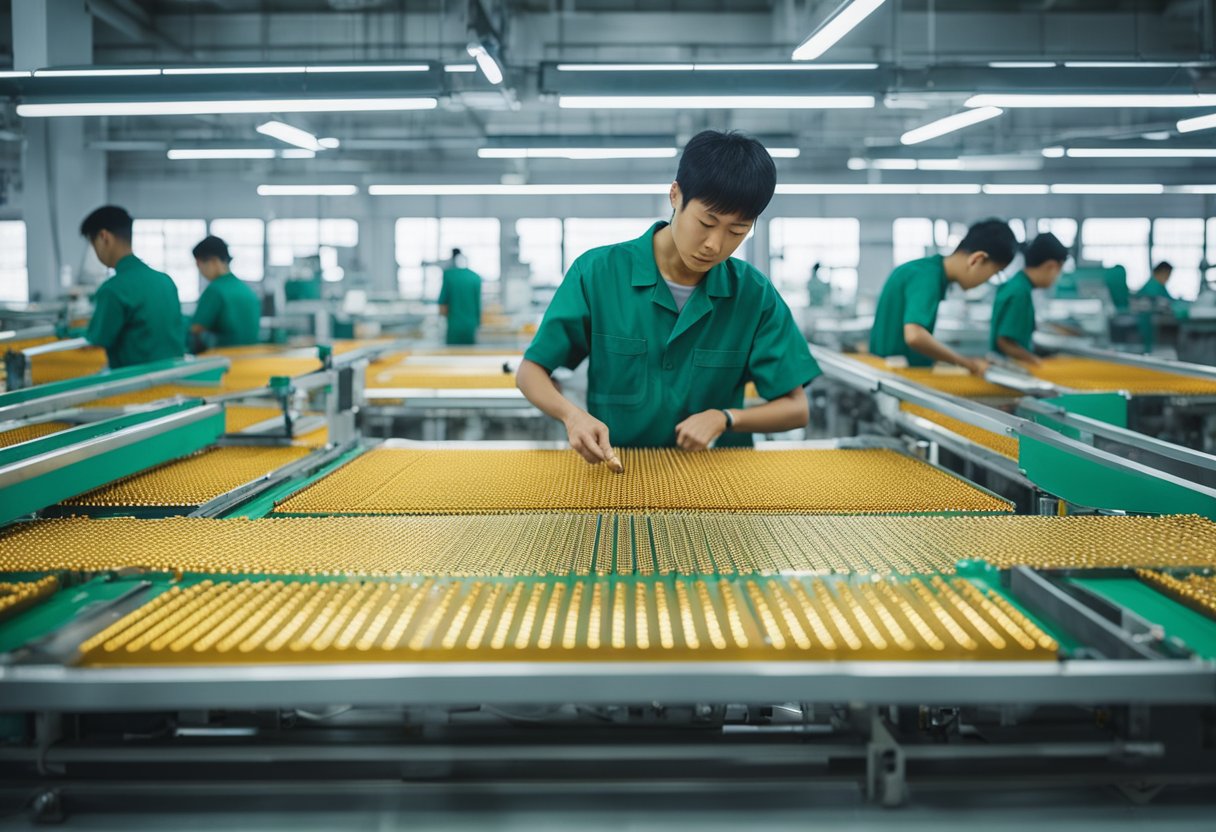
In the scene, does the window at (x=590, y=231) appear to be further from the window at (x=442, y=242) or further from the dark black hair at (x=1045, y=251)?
the dark black hair at (x=1045, y=251)

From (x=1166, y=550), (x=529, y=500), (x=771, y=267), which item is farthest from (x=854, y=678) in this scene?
(x=771, y=267)

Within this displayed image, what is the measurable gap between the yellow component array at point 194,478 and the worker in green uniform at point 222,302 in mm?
3405

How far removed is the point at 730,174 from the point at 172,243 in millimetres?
19248

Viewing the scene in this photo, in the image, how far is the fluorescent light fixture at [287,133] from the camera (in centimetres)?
605

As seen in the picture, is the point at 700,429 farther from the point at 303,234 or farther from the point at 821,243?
the point at 303,234

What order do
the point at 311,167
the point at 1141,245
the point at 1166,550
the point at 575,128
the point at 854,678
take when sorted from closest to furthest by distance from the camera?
the point at 854,678, the point at 1166,550, the point at 311,167, the point at 575,128, the point at 1141,245

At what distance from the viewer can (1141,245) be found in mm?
18453

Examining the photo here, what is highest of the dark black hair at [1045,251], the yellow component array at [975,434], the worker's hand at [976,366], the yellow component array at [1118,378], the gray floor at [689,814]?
the dark black hair at [1045,251]

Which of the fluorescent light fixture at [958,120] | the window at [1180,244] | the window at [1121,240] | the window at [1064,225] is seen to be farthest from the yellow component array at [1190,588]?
the window at [1180,244]

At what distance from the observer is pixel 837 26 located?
3918 millimetres

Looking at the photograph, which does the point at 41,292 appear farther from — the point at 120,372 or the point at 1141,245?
the point at 1141,245

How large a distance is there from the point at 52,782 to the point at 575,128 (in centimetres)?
1540

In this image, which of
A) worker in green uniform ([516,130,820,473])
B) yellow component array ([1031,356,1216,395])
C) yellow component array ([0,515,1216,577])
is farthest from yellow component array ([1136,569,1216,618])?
yellow component array ([1031,356,1216,395])

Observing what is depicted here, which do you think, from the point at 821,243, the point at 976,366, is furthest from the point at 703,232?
the point at 821,243
